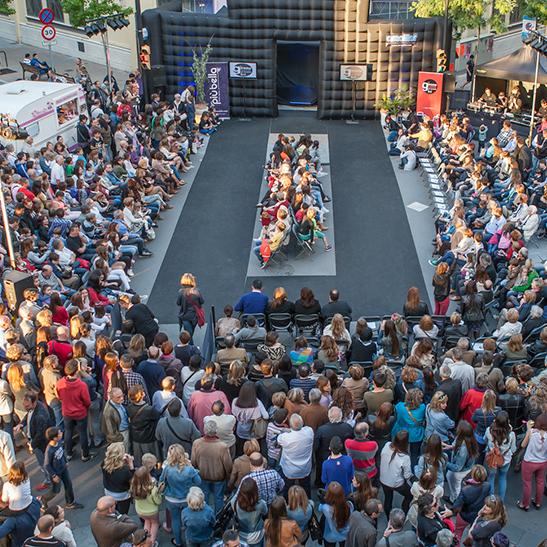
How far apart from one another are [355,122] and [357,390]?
645 inches

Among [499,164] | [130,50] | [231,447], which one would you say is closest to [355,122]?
[499,164]

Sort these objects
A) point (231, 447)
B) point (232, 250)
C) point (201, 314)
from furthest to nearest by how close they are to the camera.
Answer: point (232, 250)
point (201, 314)
point (231, 447)

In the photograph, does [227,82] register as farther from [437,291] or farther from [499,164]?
[437,291]

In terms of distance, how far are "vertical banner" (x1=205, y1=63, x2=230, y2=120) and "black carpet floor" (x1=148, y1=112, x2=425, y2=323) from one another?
1.08m

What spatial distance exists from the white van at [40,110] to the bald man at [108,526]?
1159 cm

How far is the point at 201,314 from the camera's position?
13094mm

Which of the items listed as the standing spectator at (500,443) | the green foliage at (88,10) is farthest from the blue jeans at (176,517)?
the green foliage at (88,10)

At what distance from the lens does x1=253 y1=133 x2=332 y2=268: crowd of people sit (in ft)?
51.2

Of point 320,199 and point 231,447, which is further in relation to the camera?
point 320,199

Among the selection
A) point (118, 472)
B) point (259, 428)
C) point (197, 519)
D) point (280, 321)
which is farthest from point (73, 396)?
point (280, 321)

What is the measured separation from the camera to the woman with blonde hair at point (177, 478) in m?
8.13

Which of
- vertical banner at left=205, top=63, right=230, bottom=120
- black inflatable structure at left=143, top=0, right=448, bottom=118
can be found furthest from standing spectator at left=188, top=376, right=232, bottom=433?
vertical banner at left=205, top=63, right=230, bottom=120

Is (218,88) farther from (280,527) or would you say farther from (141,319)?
(280,527)

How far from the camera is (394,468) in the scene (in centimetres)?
853
